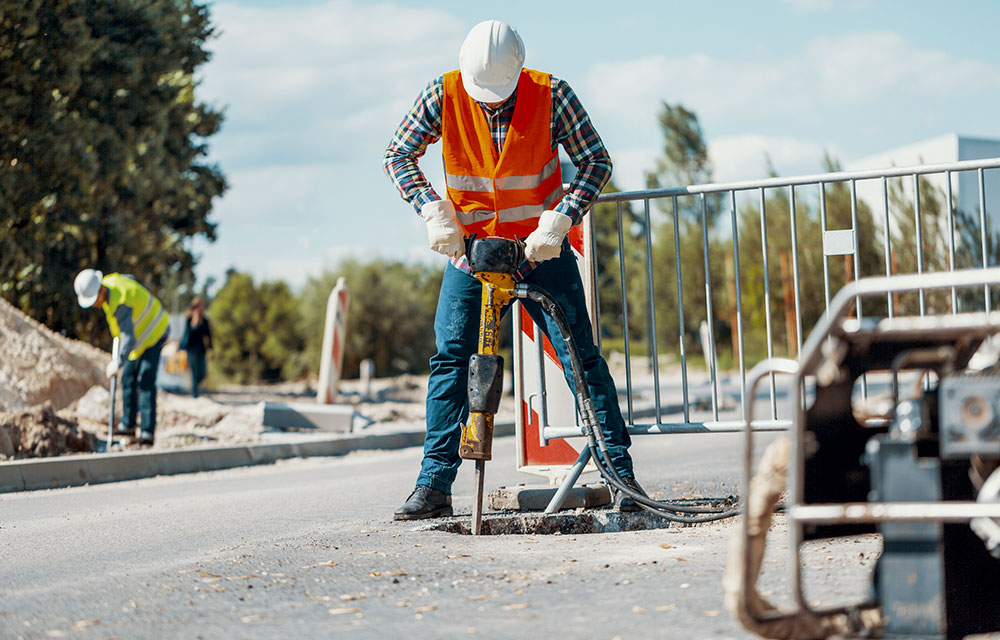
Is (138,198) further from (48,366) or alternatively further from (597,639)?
(597,639)

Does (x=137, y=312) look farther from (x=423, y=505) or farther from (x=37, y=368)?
(x=423, y=505)

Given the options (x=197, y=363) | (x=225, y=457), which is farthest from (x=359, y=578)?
(x=197, y=363)

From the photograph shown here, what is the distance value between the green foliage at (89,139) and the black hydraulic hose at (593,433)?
514 inches

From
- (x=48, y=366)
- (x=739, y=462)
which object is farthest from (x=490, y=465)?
(x=48, y=366)

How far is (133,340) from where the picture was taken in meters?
11.7

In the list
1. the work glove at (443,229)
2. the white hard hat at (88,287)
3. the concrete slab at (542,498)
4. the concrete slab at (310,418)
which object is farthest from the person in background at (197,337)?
the work glove at (443,229)

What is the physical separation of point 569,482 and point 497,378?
2.71ft

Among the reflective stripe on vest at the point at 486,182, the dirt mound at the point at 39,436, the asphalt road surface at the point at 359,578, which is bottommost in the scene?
the asphalt road surface at the point at 359,578

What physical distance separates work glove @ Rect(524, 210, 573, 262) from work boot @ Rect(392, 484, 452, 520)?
1244mm

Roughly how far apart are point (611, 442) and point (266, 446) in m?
6.57

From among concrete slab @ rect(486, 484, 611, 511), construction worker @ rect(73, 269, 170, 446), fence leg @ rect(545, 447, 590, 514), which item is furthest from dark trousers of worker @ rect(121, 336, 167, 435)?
fence leg @ rect(545, 447, 590, 514)

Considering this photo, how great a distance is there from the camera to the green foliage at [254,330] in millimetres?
50375

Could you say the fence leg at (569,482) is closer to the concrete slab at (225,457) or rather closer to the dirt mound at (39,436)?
the concrete slab at (225,457)

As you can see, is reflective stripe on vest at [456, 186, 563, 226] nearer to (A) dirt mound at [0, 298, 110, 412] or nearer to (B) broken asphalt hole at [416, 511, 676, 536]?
(B) broken asphalt hole at [416, 511, 676, 536]
